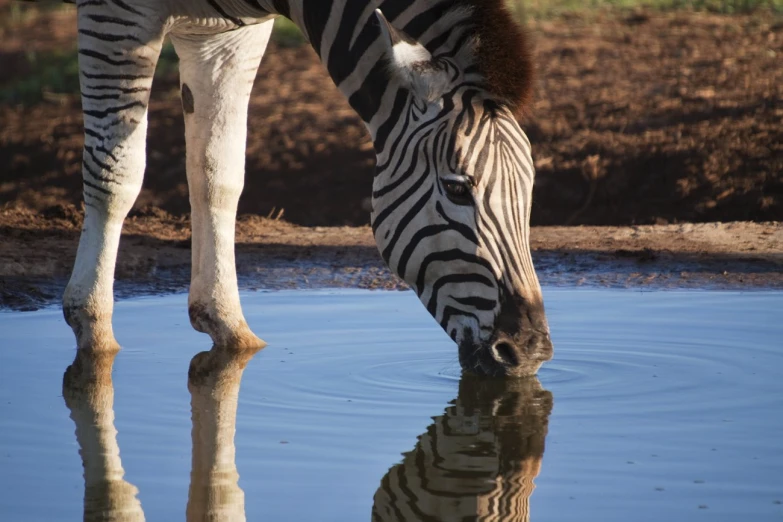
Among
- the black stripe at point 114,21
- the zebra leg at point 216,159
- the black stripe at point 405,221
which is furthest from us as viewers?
the zebra leg at point 216,159

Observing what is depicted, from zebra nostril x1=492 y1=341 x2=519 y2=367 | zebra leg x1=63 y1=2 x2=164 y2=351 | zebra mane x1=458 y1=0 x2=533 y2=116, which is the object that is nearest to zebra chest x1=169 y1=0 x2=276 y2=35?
zebra leg x1=63 y1=2 x2=164 y2=351

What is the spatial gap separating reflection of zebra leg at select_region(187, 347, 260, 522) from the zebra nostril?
98 cm

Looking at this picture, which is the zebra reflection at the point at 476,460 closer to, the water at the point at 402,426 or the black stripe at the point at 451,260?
the water at the point at 402,426

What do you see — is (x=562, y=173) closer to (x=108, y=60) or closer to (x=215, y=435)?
(x=108, y=60)

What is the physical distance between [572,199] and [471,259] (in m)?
5.21

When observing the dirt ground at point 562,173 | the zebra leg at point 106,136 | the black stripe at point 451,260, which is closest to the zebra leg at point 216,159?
the zebra leg at point 106,136

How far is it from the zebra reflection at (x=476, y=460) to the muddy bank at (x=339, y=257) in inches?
103

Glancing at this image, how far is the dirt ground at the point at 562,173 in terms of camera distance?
7.45 meters

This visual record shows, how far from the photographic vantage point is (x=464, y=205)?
14.4 feet

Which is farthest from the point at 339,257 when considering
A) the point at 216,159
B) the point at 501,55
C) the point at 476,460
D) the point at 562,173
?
the point at 476,460

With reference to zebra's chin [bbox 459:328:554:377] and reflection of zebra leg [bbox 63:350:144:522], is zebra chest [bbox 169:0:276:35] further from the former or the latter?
zebra's chin [bbox 459:328:554:377]

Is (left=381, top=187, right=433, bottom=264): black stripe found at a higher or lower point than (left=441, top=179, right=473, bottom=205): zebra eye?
lower

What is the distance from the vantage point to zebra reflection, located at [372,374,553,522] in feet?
11.1

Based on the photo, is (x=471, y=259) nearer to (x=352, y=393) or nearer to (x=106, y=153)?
(x=352, y=393)
